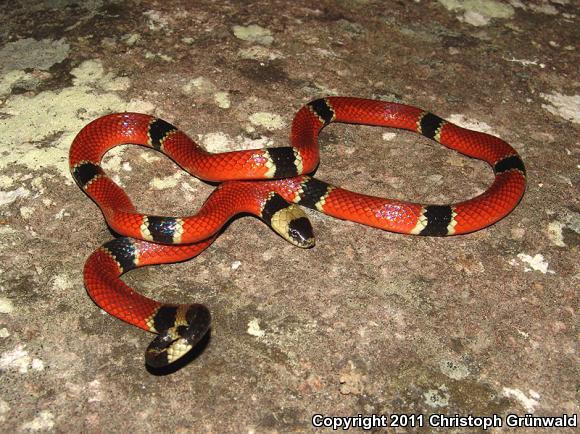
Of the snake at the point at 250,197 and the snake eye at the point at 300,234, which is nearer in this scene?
the snake at the point at 250,197

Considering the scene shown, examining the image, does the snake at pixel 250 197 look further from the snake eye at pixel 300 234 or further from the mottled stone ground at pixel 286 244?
the mottled stone ground at pixel 286 244

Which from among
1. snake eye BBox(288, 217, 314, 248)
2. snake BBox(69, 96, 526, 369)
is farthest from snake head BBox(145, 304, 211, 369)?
snake eye BBox(288, 217, 314, 248)

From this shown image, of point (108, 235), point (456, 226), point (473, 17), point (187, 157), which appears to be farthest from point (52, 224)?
point (473, 17)

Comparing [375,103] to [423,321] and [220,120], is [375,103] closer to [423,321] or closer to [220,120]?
[220,120]

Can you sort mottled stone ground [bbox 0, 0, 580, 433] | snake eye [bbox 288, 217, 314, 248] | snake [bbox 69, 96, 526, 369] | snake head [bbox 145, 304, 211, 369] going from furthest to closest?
snake eye [bbox 288, 217, 314, 248] → snake [bbox 69, 96, 526, 369] → mottled stone ground [bbox 0, 0, 580, 433] → snake head [bbox 145, 304, 211, 369]

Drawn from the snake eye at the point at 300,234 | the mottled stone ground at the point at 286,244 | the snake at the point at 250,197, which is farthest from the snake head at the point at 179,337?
the snake eye at the point at 300,234

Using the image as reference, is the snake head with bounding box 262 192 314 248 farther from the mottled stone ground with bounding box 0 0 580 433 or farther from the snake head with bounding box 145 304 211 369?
the snake head with bounding box 145 304 211 369
